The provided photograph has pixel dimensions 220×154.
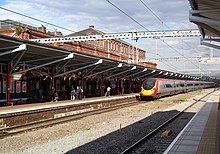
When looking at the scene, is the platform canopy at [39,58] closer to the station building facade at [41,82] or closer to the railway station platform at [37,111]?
the station building facade at [41,82]

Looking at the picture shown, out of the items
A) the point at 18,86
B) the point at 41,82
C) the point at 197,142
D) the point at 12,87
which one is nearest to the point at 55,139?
the point at 197,142

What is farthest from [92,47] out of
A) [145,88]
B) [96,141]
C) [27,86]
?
[96,141]

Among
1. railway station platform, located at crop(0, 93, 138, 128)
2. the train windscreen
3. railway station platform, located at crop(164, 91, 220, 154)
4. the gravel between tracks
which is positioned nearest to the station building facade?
the train windscreen

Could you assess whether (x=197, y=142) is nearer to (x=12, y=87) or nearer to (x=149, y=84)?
(x=12, y=87)

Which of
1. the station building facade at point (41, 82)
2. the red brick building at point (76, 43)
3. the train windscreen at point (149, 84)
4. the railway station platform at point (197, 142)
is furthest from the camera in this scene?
the red brick building at point (76, 43)

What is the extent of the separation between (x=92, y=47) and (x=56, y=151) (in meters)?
43.9

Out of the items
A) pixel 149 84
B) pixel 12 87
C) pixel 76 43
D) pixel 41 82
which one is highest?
pixel 76 43

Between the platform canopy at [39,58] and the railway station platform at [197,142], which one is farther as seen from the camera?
the platform canopy at [39,58]

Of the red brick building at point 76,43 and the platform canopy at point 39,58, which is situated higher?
the red brick building at point 76,43

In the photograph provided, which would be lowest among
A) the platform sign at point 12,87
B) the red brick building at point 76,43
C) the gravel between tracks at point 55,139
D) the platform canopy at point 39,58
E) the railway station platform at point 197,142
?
the gravel between tracks at point 55,139

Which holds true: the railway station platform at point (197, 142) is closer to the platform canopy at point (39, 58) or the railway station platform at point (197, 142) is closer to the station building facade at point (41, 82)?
the platform canopy at point (39, 58)

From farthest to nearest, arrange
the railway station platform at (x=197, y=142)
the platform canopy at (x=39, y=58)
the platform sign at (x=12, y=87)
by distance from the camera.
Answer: the platform sign at (x=12, y=87) < the platform canopy at (x=39, y=58) < the railway station platform at (x=197, y=142)

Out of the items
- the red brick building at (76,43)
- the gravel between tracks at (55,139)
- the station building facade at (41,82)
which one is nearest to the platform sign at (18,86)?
the station building facade at (41,82)

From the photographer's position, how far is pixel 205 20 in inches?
320
